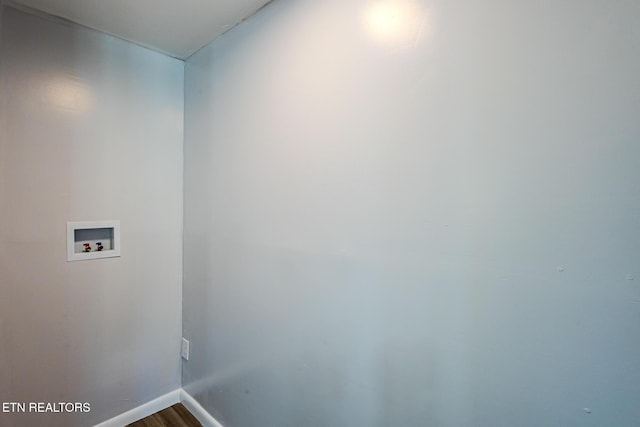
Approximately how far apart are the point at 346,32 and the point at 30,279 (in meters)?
1.74

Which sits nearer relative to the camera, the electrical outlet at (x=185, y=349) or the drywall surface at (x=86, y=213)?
the drywall surface at (x=86, y=213)

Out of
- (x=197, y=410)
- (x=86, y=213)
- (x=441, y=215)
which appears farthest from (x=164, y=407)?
(x=441, y=215)

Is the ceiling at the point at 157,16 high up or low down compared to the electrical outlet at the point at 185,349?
up

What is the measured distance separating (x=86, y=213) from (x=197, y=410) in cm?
129

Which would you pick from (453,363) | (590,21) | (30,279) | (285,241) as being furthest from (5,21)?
(453,363)

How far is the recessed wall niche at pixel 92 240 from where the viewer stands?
4.50 feet

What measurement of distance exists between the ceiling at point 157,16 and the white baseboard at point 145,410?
209 centimetres

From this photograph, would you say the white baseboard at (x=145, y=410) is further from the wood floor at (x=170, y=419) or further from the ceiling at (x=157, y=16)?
the ceiling at (x=157, y=16)

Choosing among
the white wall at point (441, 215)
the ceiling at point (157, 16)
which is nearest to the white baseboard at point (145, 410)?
the white wall at point (441, 215)

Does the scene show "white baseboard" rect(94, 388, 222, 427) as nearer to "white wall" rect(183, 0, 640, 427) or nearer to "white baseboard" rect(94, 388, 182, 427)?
"white baseboard" rect(94, 388, 182, 427)

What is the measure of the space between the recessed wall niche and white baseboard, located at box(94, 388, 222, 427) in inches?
36.1

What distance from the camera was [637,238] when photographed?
0.54m

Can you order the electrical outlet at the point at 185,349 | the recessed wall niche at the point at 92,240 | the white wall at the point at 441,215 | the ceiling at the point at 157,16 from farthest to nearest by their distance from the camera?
the electrical outlet at the point at 185,349
the recessed wall niche at the point at 92,240
the ceiling at the point at 157,16
the white wall at the point at 441,215

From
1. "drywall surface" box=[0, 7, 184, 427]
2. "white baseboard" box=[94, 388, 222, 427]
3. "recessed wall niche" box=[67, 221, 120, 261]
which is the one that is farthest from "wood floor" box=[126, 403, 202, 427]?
"recessed wall niche" box=[67, 221, 120, 261]
